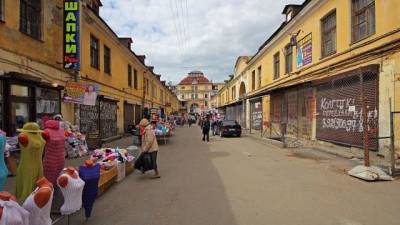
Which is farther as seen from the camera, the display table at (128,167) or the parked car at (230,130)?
the parked car at (230,130)

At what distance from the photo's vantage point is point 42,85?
39.7ft

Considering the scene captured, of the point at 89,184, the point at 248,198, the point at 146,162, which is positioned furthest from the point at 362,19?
the point at 89,184

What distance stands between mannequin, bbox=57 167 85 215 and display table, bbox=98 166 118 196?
7.49ft

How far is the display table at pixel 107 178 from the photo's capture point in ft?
23.6

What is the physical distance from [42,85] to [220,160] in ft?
23.0

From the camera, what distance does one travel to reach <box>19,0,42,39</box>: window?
11.2 metres

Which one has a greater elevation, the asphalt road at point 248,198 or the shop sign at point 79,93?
the shop sign at point 79,93

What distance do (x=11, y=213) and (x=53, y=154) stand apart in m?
2.21

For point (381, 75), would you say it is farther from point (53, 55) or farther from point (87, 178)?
point (53, 55)

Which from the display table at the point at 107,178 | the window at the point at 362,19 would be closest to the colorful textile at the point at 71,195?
the display table at the point at 107,178

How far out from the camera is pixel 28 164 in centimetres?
477

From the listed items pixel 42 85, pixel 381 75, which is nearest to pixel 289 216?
pixel 381 75

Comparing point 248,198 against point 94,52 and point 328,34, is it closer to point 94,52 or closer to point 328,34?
point 328,34

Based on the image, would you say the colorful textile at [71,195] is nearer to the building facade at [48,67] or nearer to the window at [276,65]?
the building facade at [48,67]
